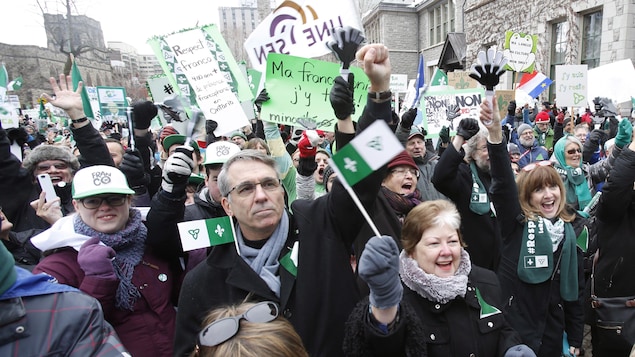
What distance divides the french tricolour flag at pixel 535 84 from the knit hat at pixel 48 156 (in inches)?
323

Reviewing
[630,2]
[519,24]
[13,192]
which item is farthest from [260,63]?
[519,24]

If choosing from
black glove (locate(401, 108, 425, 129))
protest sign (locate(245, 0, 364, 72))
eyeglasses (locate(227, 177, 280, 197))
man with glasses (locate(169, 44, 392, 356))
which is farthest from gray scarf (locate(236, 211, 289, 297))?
black glove (locate(401, 108, 425, 129))

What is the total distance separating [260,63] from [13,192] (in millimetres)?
2258

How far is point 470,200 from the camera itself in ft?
10.4

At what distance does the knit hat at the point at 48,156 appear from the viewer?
3086mm

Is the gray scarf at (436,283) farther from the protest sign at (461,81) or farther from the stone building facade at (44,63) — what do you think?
the stone building facade at (44,63)

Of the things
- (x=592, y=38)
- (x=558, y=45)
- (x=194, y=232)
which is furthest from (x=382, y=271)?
(x=558, y=45)

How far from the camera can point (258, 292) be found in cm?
164

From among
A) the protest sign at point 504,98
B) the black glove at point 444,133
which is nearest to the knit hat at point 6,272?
the black glove at point 444,133

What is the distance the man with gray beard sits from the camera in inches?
123

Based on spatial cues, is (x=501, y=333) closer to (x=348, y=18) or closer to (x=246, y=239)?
(x=246, y=239)

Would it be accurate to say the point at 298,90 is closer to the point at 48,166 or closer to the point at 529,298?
the point at 48,166

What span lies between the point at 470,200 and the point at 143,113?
277 cm

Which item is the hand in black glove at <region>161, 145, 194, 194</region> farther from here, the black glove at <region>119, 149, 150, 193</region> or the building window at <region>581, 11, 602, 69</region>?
the building window at <region>581, 11, 602, 69</region>
